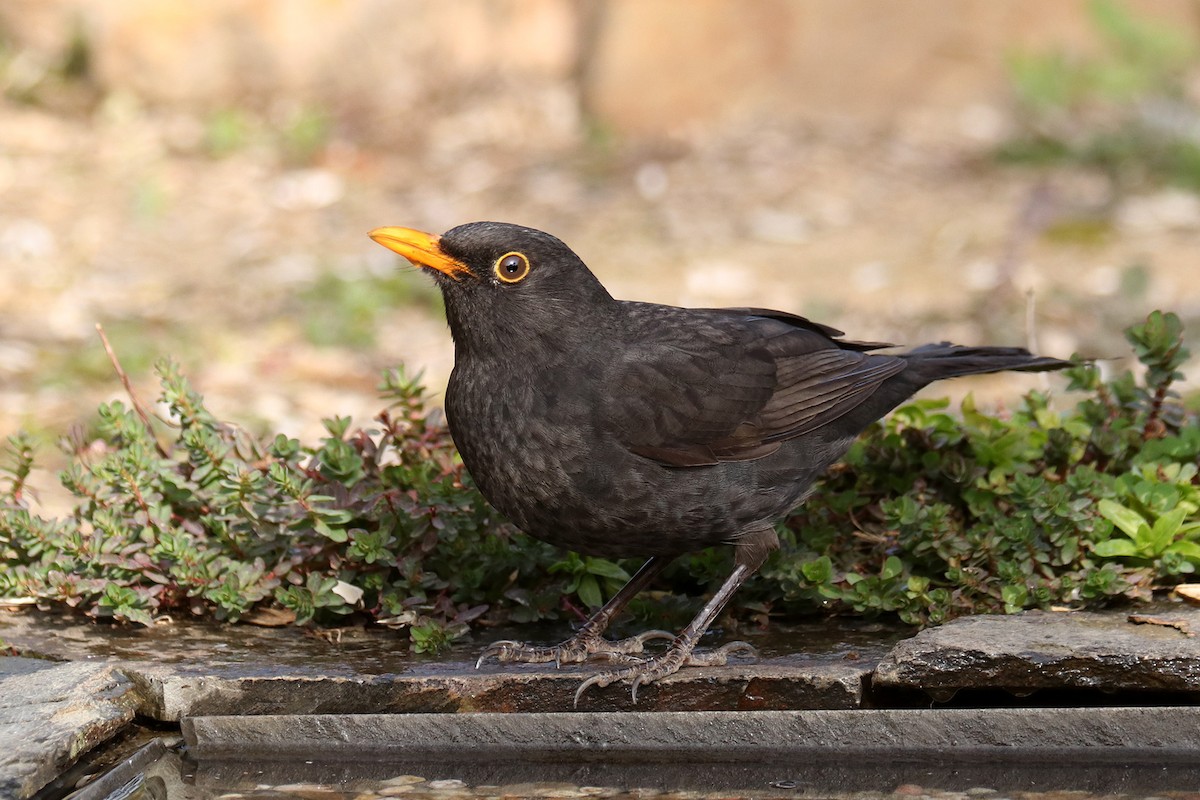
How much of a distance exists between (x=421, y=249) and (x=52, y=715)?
1447 mm

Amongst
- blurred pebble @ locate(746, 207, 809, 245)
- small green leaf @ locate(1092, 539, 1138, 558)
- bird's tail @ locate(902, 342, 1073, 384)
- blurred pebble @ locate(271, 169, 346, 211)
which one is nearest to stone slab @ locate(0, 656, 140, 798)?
bird's tail @ locate(902, 342, 1073, 384)

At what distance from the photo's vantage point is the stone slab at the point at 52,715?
3062 millimetres

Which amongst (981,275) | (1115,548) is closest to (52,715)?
(1115,548)

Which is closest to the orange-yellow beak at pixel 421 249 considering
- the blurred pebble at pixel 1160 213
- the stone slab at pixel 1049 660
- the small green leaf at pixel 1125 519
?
the stone slab at pixel 1049 660

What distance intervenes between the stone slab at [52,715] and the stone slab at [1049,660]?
69.8 inches

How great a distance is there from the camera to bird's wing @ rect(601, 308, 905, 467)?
3.82 m

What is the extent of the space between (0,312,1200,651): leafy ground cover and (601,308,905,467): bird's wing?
324mm

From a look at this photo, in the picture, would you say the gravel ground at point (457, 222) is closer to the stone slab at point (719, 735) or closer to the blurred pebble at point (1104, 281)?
the blurred pebble at point (1104, 281)

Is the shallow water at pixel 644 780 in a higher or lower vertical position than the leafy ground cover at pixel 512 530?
lower

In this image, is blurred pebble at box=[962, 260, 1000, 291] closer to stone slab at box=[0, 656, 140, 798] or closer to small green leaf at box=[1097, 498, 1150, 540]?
small green leaf at box=[1097, 498, 1150, 540]

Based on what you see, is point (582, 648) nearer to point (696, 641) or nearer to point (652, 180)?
point (696, 641)

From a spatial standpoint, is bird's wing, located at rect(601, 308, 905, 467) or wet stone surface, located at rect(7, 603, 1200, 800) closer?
wet stone surface, located at rect(7, 603, 1200, 800)

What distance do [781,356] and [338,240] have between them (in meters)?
6.10

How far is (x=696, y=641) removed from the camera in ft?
12.2
